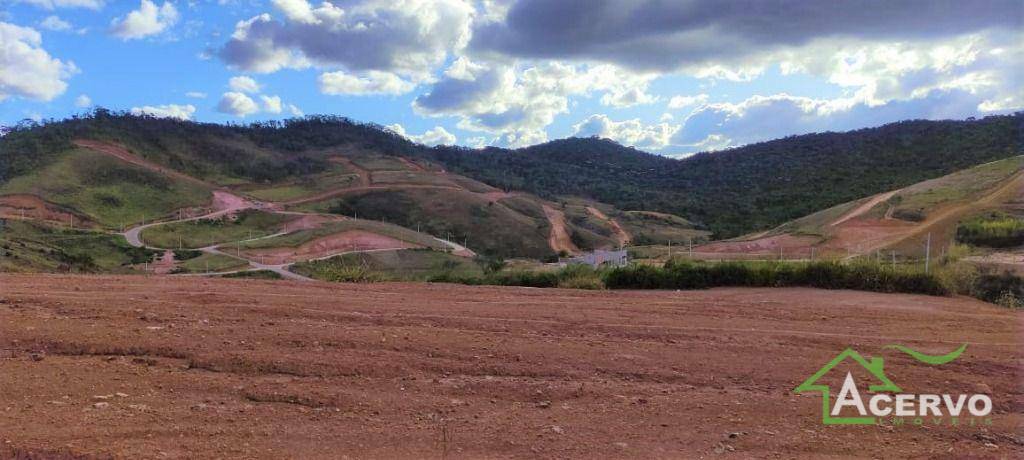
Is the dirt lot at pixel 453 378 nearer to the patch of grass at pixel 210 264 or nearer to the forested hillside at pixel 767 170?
the patch of grass at pixel 210 264

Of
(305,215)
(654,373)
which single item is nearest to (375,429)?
(654,373)

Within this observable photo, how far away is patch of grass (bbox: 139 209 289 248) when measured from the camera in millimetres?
43344

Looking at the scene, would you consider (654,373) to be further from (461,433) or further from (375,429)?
(375,429)

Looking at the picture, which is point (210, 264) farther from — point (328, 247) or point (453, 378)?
point (453, 378)

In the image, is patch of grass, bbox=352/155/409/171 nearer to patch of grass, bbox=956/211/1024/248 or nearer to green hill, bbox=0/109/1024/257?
green hill, bbox=0/109/1024/257

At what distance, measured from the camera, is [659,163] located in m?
112

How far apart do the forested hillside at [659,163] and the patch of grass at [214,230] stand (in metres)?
17.2

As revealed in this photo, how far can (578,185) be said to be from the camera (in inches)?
3701

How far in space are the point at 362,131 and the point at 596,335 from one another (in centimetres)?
9966

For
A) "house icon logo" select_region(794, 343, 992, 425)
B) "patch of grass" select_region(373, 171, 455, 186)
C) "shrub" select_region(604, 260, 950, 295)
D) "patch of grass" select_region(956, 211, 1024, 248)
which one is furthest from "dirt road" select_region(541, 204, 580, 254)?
"house icon logo" select_region(794, 343, 992, 425)

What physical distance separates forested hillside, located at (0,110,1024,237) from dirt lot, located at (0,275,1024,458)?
4321 cm

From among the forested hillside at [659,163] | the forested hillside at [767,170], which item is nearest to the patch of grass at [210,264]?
the forested hillside at [659,163]

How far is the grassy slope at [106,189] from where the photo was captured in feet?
160

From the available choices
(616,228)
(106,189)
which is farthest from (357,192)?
(616,228)
